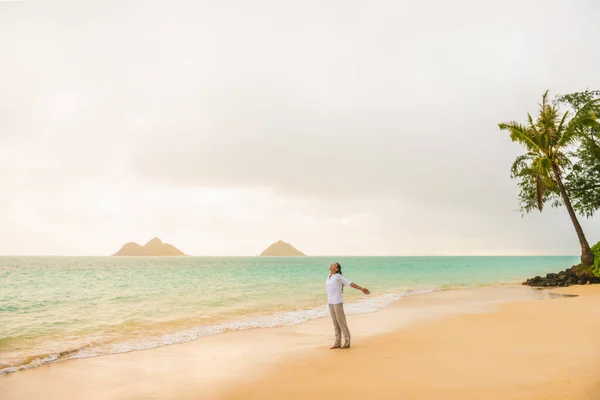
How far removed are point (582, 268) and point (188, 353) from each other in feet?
92.4

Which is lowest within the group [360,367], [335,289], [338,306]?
[360,367]

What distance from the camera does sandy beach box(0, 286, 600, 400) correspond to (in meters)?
6.20

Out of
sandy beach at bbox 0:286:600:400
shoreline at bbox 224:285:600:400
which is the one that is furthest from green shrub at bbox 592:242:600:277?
shoreline at bbox 224:285:600:400

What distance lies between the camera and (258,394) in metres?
6.37

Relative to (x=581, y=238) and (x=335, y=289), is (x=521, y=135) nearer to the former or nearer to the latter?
(x=581, y=238)

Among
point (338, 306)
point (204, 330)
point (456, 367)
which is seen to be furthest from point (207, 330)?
point (456, 367)

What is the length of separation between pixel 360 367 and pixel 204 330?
300 inches

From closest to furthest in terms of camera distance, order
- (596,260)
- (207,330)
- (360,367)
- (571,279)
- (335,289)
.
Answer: (360,367)
(335,289)
(207,330)
(596,260)
(571,279)

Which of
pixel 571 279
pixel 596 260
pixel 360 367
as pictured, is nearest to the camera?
pixel 360 367

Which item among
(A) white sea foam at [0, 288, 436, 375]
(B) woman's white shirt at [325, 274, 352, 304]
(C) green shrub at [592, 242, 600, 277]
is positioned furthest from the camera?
(C) green shrub at [592, 242, 600, 277]

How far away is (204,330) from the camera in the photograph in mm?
13320

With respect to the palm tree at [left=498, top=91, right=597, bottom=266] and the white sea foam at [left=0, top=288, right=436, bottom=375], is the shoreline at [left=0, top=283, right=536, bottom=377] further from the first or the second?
the palm tree at [left=498, top=91, right=597, bottom=266]

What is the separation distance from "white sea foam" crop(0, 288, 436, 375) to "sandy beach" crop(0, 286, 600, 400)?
70cm

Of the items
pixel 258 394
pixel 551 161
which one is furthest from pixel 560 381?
pixel 551 161
